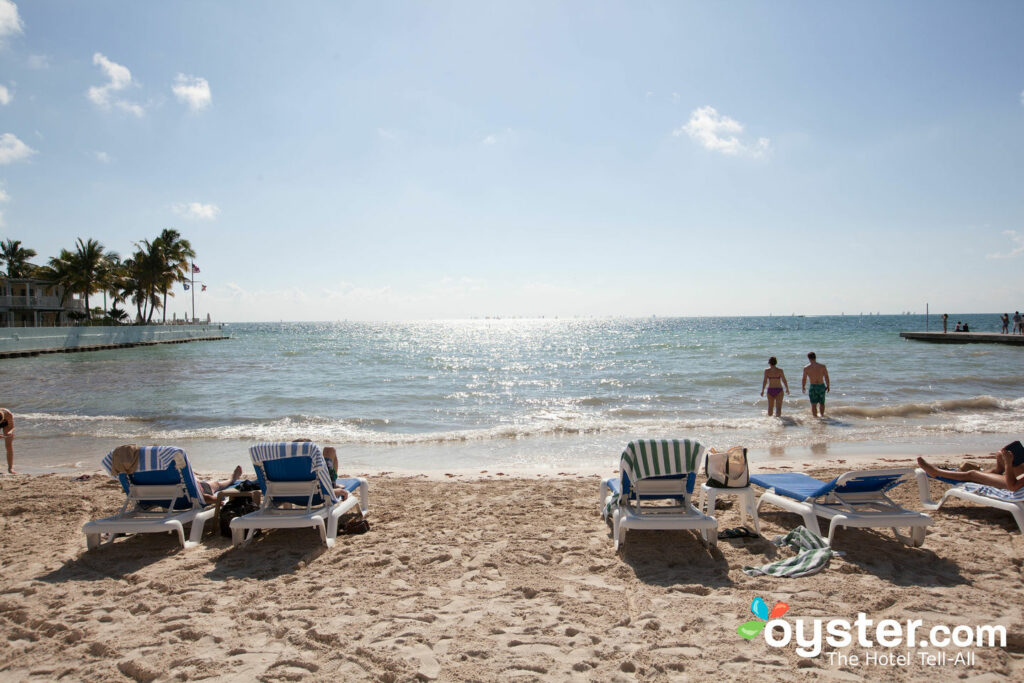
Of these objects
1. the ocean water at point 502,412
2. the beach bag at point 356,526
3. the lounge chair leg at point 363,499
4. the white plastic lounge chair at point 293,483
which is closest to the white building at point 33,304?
the ocean water at point 502,412

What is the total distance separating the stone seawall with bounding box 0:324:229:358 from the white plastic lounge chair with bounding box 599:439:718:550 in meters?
46.5

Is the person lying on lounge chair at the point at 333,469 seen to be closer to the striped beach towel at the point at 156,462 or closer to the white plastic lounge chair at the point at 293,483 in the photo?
the white plastic lounge chair at the point at 293,483

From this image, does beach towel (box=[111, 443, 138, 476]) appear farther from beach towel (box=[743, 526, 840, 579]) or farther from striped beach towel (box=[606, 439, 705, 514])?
beach towel (box=[743, 526, 840, 579])

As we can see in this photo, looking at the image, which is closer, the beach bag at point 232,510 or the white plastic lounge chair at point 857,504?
the white plastic lounge chair at point 857,504

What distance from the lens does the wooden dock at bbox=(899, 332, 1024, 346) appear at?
41.7 metres

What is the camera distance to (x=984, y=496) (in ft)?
19.9

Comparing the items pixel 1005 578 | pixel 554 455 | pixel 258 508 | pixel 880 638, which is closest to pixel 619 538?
pixel 880 638

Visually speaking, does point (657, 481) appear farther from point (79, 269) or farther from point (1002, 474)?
point (79, 269)

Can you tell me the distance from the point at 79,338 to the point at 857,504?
5541 centimetres

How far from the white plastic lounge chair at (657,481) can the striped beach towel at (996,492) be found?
10.7 feet

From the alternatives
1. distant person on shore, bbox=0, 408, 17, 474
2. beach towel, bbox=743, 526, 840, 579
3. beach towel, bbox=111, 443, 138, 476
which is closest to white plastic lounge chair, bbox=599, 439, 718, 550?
beach towel, bbox=743, 526, 840, 579

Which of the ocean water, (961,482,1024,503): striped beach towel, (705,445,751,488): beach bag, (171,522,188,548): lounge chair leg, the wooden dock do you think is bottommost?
the ocean water

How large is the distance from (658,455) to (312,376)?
25.7m

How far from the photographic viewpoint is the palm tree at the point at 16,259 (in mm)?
65812
